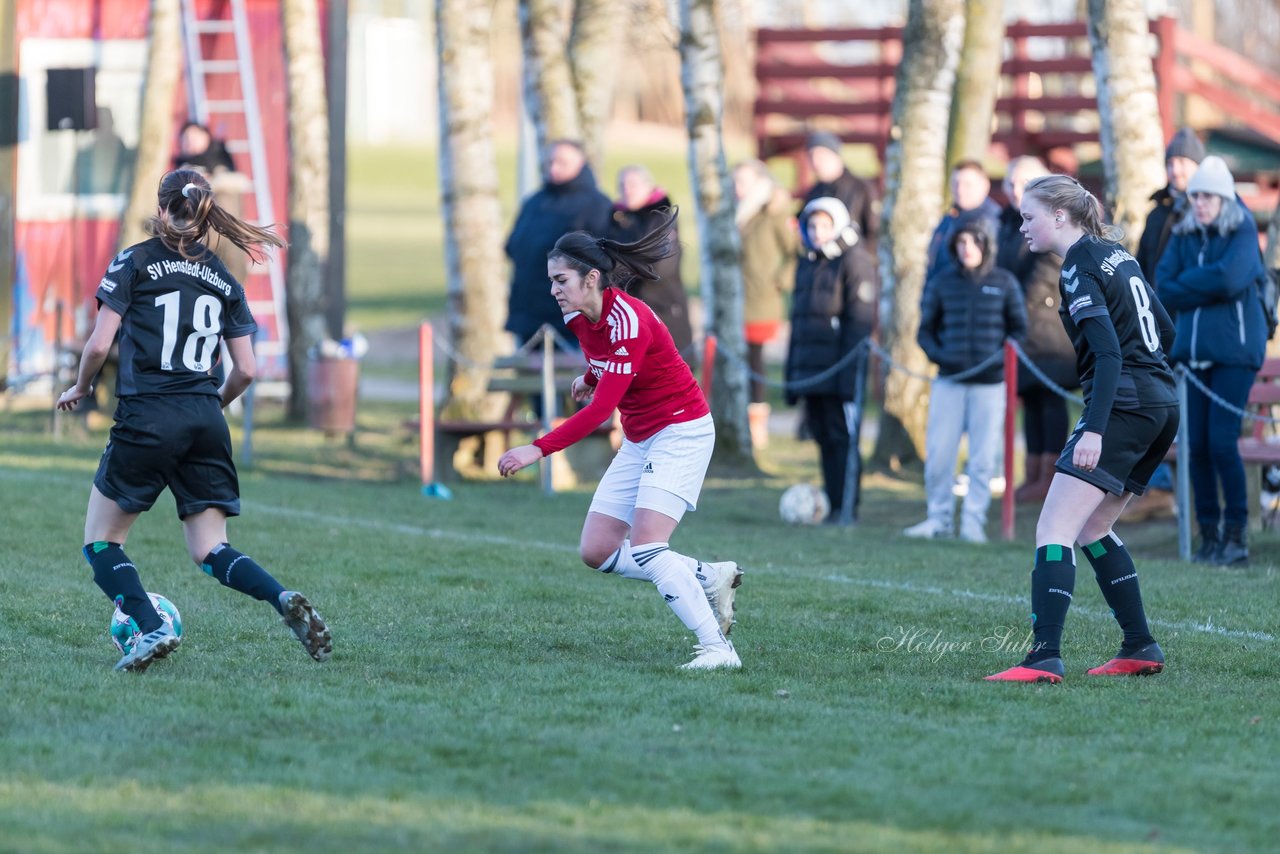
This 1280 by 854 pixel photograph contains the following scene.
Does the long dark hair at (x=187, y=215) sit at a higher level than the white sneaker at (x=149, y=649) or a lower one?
higher

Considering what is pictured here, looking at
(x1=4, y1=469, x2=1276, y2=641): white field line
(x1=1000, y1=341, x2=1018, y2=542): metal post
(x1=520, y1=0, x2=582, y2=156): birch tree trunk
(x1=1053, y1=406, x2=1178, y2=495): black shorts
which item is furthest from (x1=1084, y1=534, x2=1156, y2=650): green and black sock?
(x1=520, y1=0, x2=582, y2=156): birch tree trunk

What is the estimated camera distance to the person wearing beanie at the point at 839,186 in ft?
48.8

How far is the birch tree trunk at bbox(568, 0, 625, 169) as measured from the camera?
817 inches

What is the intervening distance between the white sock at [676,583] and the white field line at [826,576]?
7.59 feet

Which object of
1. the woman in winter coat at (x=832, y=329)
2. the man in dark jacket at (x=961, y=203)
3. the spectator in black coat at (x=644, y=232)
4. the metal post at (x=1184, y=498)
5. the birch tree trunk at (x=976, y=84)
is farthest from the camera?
the birch tree trunk at (x=976, y=84)

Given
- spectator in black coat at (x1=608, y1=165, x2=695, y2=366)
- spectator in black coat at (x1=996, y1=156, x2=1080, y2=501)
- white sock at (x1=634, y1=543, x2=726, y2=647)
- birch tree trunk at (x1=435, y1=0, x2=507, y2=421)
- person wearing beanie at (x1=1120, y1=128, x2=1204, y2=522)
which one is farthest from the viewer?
birch tree trunk at (x1=435, y1=0, x2=507, y2=421)

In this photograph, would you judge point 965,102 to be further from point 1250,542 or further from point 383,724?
point 383,724

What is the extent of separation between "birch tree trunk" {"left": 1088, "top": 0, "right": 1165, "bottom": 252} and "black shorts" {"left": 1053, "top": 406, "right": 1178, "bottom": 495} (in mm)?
6411

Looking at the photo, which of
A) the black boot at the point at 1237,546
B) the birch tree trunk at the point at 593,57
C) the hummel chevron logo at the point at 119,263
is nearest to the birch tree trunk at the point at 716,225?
the birch tree trunk at the point at 593,57

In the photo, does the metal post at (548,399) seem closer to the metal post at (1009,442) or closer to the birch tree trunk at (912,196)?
the birch tree trunk at (912,196)

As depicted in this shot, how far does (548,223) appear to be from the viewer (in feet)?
47.1

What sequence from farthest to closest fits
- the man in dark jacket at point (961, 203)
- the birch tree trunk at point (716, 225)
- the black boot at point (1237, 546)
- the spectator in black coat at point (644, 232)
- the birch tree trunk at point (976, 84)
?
the birch tree trunk at point (976, 84) → the birch tree trunk at point (716, 225) → the spectator in black coat at point (644, 232) → the man in dark jacket at point (961, 203) → the black boot at point (1237, 546)

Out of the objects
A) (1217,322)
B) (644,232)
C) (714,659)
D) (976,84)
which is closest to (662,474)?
(714,659)

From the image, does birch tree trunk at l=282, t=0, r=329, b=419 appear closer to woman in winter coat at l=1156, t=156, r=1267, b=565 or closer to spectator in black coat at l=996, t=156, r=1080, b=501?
spectator in black coat at l=996, t=156, r=1080, b=501
